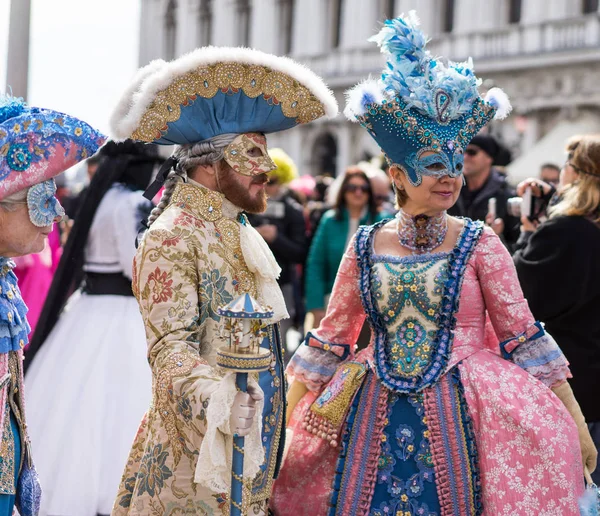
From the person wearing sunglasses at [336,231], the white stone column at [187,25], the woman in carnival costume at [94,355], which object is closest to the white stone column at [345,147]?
the white stone column at [187,25]

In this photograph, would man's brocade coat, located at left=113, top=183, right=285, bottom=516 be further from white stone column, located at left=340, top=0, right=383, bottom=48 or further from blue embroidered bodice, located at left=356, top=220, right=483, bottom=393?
white stone column, located at left=340, top=0, right=383, bottom=48

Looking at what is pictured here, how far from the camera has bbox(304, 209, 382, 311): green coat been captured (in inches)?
267

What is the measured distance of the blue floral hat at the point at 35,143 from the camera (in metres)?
2.46

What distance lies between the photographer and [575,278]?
4020 millimetres

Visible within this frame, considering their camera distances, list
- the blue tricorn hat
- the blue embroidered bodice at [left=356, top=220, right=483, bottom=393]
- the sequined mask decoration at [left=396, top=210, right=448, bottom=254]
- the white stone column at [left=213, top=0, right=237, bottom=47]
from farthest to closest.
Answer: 1. the white stone column at [left=213, top=0, right=237, bottom=47]
2. the sequined mask decoration at [left=396, top=210, right=448, bottom=254]
3. the blue embroidered bodice at [left=356, top=220, right=483, bottom=393]
4. the blue tricorn hat

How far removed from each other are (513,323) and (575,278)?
3.61 ft

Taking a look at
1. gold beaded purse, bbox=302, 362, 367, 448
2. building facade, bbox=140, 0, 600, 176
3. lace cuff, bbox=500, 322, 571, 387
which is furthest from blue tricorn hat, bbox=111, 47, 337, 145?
Answer: building facade, bbox=140, 0, 600, 176

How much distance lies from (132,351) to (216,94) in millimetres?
2096

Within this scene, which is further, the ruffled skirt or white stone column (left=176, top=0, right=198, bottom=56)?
white stone column (left=176, top=0, right=198, bottom=56)

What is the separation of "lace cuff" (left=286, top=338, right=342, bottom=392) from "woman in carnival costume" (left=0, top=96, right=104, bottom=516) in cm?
102

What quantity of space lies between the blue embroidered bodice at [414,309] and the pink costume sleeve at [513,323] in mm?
84

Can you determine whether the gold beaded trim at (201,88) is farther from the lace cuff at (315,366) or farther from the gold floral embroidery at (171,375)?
the lace cuff at (315,366)

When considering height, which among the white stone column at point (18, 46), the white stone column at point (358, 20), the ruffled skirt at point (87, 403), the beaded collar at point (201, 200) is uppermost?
the white stone column at point (358, 20)

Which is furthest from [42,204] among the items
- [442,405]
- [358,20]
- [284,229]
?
[358,20]
